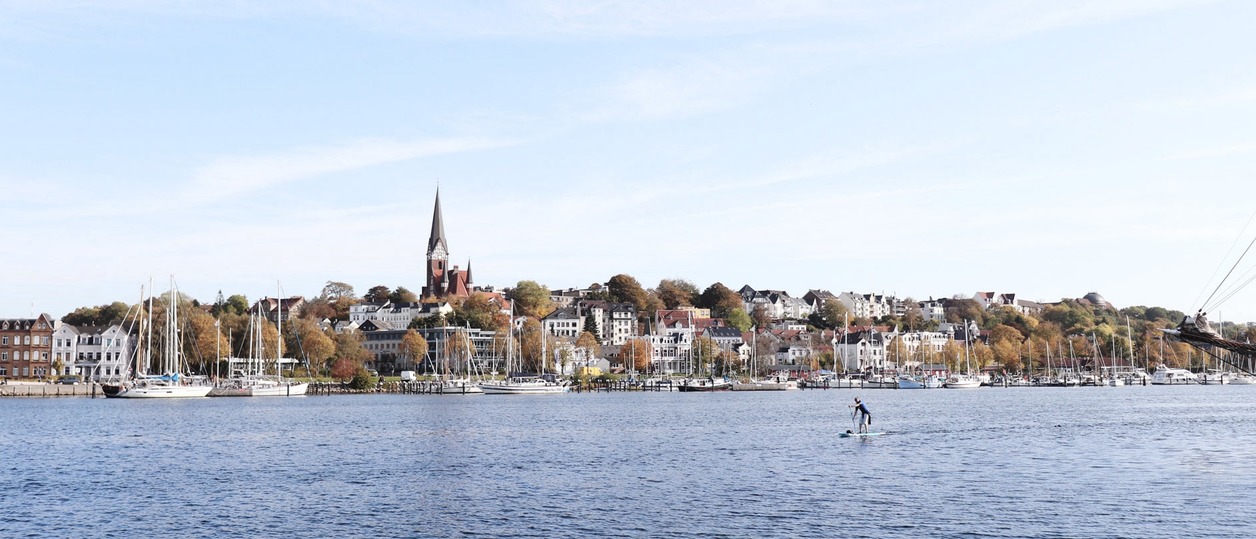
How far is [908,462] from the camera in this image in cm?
5234

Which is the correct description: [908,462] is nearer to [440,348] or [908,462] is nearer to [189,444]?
[189,444]

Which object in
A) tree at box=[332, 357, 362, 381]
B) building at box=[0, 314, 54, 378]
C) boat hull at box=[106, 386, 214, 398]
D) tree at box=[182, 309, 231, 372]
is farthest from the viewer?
tree at box=[332, 357, 362, 381]

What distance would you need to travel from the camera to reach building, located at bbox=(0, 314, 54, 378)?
162 metres

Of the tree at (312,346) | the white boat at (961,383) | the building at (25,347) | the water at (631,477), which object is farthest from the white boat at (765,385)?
the building at (25,347)

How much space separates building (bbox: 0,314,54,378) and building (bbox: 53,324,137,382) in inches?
116

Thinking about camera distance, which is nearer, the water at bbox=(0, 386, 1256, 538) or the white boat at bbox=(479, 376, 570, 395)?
the water at bbox=(0, 386, 1256, 538)

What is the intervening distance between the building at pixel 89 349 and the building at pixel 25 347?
2937 millimetres

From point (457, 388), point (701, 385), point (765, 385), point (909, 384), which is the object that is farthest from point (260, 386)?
point (909, 384)

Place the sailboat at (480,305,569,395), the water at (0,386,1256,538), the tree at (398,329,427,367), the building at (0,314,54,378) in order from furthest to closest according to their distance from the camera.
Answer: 1. the tree at (398,329,427,367)
2. the building at (0,314,54,378)
3. the sailboat at (480,305,569,395)
4. the water at (0,386,1256,538)

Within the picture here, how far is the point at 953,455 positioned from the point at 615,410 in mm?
51615

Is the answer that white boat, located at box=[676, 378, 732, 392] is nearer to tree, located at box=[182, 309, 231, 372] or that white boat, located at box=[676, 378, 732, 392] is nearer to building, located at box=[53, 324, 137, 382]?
tree, located at box=[182, 309, 231, 372]

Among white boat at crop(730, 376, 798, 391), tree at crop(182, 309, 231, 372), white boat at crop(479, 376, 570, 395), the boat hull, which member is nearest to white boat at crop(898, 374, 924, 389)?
white boat at crop(730, 376, 798, 391)

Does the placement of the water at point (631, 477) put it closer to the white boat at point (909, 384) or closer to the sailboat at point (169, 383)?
the sailboat at point (169, 383)

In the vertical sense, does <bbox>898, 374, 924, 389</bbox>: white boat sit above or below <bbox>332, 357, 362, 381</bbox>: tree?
below
